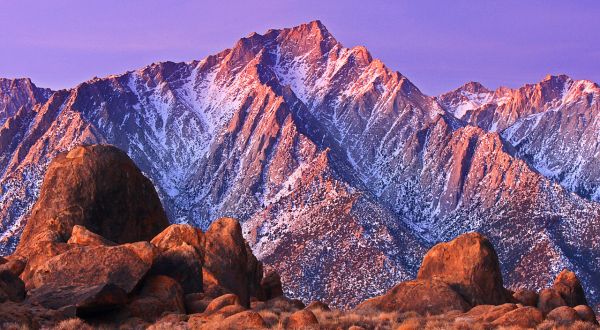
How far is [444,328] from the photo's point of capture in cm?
2884

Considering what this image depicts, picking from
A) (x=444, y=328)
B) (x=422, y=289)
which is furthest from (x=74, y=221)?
(x=444, y=328)

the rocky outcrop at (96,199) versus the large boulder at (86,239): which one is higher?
the rocky outcrop at (96,199)

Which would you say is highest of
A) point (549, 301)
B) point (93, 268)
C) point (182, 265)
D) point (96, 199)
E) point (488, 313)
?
point (96, 199)

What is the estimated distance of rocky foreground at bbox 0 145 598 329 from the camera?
3095cm

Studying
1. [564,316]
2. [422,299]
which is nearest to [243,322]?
[564,316]

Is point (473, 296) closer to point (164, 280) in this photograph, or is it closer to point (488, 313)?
point (488, 313)

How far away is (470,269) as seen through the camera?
49.3 metres

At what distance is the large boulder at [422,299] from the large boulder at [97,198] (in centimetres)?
1716

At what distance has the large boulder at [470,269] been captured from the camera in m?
47.1

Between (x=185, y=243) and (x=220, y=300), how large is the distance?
7847 mm

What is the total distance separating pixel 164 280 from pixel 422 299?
13548mm

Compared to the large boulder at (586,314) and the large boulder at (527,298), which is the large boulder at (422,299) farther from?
the large boulder at (527,298)

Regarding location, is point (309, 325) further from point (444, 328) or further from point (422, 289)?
point (422, 289)

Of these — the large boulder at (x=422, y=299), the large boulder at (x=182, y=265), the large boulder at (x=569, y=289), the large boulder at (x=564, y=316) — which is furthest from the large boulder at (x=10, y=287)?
the large boulder at (x=569, y=289)
